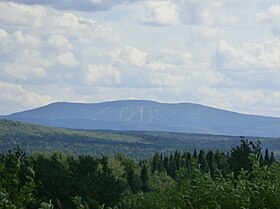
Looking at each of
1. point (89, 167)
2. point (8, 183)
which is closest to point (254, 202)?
point (8, 183)

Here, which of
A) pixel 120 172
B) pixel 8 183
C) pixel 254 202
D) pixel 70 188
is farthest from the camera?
pixel 120 172

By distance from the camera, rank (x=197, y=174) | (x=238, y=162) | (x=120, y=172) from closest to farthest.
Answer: (x=197, y=174) < (x=238, y=162) < (x=120, y=172)

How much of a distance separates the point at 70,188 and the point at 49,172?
2863 mm

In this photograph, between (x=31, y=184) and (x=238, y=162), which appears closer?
(x=31, y=184)

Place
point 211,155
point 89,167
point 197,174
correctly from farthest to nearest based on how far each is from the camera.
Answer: point 211,155, point 89,167, point 197,174

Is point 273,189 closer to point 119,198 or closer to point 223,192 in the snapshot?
point 223,192

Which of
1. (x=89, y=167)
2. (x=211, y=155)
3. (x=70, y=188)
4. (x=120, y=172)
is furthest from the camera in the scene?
(x=211, y=155)

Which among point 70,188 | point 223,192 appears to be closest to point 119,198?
point 70,188

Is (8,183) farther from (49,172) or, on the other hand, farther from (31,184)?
(49,172)

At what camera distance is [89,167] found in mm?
88500

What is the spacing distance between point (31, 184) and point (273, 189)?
6.40 meters

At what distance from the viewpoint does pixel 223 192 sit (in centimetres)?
1557

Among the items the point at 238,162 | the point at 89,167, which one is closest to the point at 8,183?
the point at 238,162

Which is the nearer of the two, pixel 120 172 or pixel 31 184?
pixel 31 184
